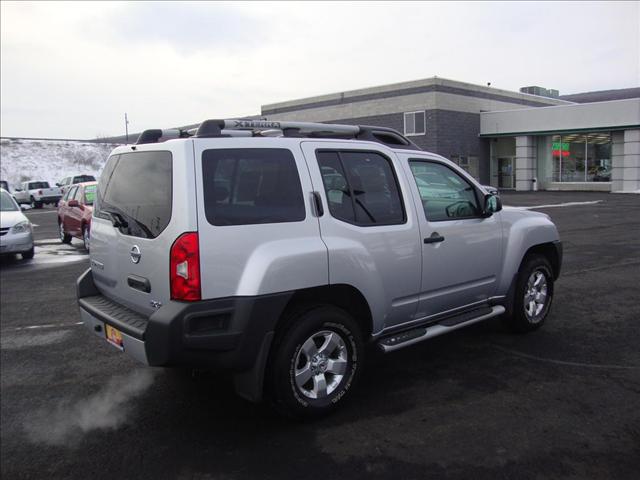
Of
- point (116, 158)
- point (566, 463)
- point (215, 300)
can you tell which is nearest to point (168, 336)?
point (215, 300)

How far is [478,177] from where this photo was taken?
3703 centimetres

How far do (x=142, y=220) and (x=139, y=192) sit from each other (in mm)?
255

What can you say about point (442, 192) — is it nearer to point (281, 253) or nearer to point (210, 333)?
point (281, 253)

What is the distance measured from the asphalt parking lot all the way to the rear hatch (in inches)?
34.3

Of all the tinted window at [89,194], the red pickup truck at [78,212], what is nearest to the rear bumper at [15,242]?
the red pickup truck at [78,212]

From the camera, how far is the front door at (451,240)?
4.58 meters

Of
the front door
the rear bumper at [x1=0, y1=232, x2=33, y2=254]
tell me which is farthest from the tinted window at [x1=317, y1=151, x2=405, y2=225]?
the rear bumper at [x1=0, y1=232, x2=33, y2=254]

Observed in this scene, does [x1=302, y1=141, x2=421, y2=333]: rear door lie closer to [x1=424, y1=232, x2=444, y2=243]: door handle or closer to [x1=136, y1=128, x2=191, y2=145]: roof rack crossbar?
[x1=424, y1=232, x2=444, y2=243]: door handle

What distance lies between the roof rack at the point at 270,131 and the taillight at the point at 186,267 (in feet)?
2.53

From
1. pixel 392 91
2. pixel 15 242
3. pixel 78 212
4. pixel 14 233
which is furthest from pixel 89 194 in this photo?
pixel 392 91

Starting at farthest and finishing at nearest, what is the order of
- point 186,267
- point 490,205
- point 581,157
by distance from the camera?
point 581,157
point 490,205
point 186,267

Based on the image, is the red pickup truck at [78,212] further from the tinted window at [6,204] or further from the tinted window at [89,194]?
the tinted window at [6,204]

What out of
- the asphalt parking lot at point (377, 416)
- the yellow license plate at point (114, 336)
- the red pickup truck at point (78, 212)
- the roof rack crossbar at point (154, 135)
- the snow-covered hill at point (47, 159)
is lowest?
the asphalt parking lot at point (377, 416)

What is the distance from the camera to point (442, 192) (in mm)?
4883
